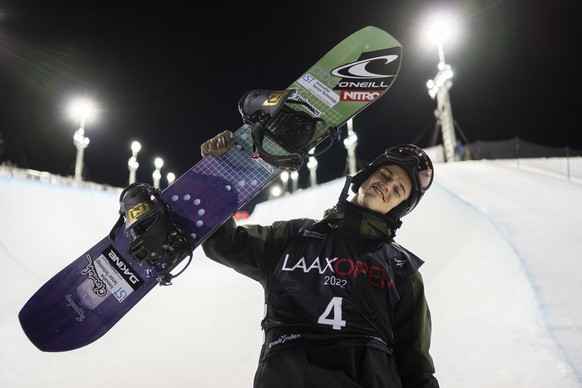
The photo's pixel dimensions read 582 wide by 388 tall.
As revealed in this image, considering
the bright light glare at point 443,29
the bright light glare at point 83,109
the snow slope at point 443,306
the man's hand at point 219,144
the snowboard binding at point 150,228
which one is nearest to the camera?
the snowboard binding at point 150,228

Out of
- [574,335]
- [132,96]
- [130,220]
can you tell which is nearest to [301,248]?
[130,220]

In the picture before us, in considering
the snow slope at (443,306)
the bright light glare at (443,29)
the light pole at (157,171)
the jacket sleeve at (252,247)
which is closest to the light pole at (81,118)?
the snow slope at (443,306)

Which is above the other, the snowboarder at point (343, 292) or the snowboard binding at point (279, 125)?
the snowboard binding at point (279, 125)

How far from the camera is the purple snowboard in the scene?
2.51m

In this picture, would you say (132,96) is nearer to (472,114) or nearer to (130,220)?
(472,114)

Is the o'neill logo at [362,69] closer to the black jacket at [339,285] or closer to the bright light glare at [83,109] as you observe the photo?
the black jacket at [339,285]

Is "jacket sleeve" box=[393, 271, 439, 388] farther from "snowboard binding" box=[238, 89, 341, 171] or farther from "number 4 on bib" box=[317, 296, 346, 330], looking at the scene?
"snowboard binding" box=[238, 89, 341, 171]

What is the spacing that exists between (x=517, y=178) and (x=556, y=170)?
3279 mm

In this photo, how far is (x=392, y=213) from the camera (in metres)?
2.20

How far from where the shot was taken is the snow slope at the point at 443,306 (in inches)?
113

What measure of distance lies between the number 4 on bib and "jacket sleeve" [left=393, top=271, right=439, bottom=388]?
1.26 feet

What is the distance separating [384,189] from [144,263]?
5.66ft

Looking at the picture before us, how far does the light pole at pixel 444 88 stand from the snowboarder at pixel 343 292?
11.7 meters

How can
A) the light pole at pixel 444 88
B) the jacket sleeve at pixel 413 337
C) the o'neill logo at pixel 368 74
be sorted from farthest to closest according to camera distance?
the light pole at pixel 444 88 → the o'neill logo at pixel 368 74 → the jacket sleeve at pixel 413 337
